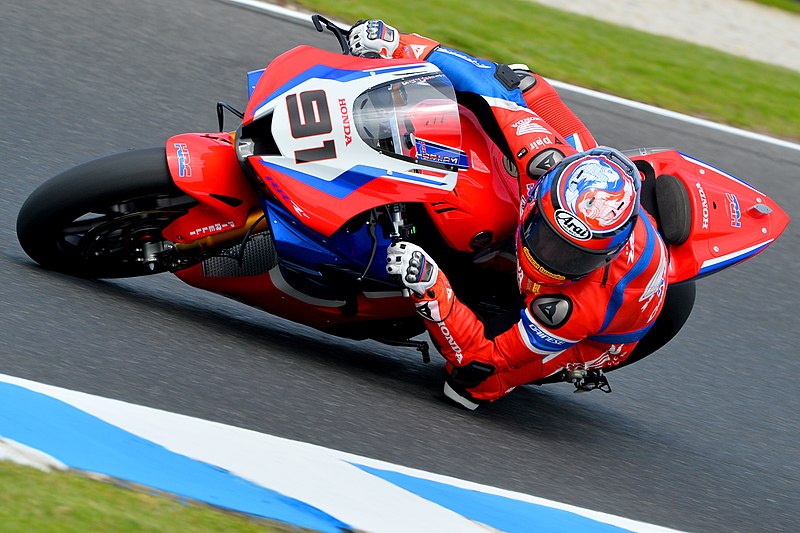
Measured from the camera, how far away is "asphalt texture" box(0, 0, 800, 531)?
3.79 metres

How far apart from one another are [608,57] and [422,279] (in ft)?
16.6

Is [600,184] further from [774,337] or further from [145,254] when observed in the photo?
[774,337]

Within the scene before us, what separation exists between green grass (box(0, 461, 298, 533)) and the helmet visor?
1321mm

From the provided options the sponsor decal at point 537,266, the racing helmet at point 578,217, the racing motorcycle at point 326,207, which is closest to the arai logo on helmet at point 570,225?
the racing helmet at point 578,217

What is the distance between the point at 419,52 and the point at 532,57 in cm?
374

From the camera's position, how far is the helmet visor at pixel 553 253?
371 cm

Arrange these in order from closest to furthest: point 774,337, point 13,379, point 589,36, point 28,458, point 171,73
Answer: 1. point 28,458
2. point 13,379
3. point 774,337
4. point 171,73
5. point 589,36

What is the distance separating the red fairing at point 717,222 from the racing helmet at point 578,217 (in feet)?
1.92

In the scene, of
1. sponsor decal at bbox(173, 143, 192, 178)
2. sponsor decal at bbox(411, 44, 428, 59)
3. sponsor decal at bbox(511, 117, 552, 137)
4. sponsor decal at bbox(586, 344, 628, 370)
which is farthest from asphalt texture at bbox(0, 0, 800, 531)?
sponsor decal at bbox(411, 44, 428, 59)

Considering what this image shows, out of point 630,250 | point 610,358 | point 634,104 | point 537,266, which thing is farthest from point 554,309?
point 634,104

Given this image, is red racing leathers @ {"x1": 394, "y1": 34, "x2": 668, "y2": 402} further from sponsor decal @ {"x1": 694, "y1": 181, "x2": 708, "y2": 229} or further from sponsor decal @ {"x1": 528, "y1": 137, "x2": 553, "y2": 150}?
sponsor decal @ {"x1": 694, "y1": 181, "x2": 708, "y2": 229}

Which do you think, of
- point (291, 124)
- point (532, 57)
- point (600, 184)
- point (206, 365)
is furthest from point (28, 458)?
point (532, 57)

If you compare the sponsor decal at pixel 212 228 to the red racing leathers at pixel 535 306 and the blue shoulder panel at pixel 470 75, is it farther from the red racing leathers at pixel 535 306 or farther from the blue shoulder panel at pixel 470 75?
the blue shoulder panel at pixel 470 75

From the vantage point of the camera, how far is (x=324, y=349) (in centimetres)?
454
